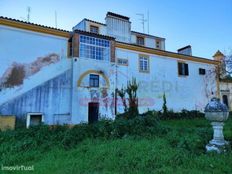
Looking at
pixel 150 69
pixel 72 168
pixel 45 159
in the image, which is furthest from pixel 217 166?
pixel 150 69

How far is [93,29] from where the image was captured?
2156 cm

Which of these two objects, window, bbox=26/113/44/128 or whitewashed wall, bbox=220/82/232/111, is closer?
window, bbox=26/113/44/128

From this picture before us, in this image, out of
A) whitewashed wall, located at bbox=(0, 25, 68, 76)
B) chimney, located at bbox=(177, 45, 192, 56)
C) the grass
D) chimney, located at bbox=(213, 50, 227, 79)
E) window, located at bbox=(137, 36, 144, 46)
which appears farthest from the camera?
chimney, located at bbox=(177, 45, 192, 56)

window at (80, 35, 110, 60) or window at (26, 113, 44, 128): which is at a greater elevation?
window at (80, 35, 110, 60)

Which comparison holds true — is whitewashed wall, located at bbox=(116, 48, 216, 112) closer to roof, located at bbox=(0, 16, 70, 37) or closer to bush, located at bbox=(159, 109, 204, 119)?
bush, located at bbox=(159, 109, 204, 119)

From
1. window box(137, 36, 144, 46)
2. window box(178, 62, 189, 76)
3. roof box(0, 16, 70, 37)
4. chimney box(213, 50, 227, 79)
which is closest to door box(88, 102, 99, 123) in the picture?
roof box(0, 16, 70, 37)

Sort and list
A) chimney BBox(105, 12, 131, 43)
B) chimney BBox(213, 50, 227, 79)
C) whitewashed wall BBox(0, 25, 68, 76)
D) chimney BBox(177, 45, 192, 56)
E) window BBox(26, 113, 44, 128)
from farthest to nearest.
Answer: chimney BBox(177, 45, 192, 56)
chimney BBox(213, 50, 227, 79)
chimney BBox(105, 12, 131, 43)
window BBox(26, 113, 44, 128)
whitewashed wall BBox(0, 25, 68, 76)

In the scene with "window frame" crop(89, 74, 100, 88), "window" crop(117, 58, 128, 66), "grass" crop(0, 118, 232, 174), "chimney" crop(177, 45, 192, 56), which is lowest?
"grass" crop(0, 118, 232, 174)

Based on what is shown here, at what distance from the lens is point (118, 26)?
73.3 ft

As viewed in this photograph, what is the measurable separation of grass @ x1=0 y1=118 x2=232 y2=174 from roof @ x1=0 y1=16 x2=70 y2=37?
342 inches

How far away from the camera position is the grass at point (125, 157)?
5949 millimetres

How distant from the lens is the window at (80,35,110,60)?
54.2ft

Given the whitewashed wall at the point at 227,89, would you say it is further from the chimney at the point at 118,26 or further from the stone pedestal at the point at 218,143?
the stone pedestal at the point at 218,143

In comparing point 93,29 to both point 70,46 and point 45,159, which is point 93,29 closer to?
point 70,46
